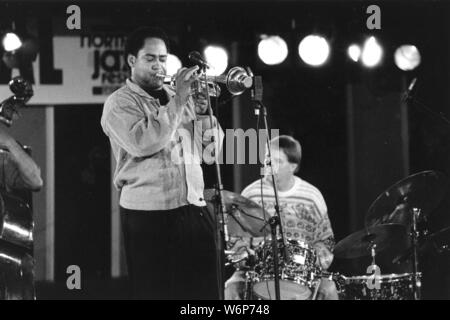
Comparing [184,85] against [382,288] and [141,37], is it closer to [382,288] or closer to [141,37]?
[141,37]

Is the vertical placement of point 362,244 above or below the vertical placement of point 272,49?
below

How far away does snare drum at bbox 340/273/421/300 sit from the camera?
4.14 meters

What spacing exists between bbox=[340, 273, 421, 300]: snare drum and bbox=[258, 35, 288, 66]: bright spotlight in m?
1.58

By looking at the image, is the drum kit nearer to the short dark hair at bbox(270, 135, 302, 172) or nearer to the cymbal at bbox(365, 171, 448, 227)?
the cymbal at bbox(365, 171, 448, 227)

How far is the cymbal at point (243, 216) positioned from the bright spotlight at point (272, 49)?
1.37 metres

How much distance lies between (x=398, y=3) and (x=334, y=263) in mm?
1789

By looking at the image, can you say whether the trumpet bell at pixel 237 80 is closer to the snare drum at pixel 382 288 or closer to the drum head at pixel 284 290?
the drum head at pixel 284 290

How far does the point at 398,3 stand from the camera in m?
4.14

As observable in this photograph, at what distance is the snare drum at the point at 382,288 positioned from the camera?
4.14 m

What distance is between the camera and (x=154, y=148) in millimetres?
3146

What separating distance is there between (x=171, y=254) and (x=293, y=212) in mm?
1188

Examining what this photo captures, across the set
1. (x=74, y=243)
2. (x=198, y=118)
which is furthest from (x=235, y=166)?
(x=198, y=118)

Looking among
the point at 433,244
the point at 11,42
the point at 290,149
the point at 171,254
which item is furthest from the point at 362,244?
the point at 11,42

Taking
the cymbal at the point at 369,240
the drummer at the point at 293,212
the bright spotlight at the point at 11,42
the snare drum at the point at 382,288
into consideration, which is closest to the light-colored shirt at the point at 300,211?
the drummer at the point at 293,212
